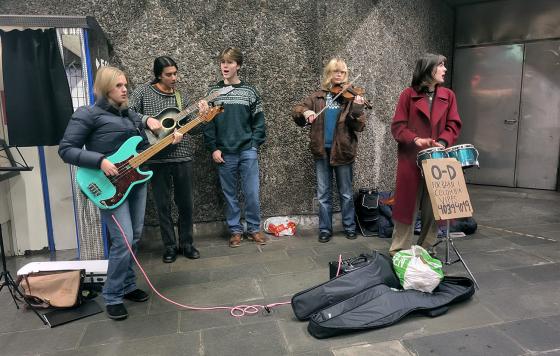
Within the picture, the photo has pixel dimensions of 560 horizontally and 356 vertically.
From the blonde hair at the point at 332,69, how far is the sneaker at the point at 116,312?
9.49ft

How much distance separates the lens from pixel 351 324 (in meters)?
2.85

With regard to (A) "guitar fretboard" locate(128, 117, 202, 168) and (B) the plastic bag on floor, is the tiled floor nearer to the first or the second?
(B) the plastic bag on floor

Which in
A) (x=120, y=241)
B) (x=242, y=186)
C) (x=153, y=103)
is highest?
(x=153, y=103)

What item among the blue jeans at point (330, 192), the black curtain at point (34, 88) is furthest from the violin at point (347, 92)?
the black curtain at point (34, 88)

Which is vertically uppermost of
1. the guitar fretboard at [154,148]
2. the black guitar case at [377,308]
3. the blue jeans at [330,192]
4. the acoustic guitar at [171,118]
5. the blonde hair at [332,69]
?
the blonde hair at [332,69]

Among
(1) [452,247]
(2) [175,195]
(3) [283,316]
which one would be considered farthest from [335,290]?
(2) [175,195]

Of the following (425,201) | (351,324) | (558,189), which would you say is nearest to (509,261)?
(425,201)

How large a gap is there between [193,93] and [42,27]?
5.47 feet

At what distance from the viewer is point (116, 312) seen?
3193 mm

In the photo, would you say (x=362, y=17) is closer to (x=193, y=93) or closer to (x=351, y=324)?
(x=193, y=93)

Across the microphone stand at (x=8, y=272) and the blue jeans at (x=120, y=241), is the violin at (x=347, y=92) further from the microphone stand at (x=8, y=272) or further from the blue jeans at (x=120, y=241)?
the microphone stand at (x=8, y=272)

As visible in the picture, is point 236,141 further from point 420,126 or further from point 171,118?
point 420,126

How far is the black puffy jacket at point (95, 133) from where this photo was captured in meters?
3.00

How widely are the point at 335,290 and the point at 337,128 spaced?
2.06 metres
